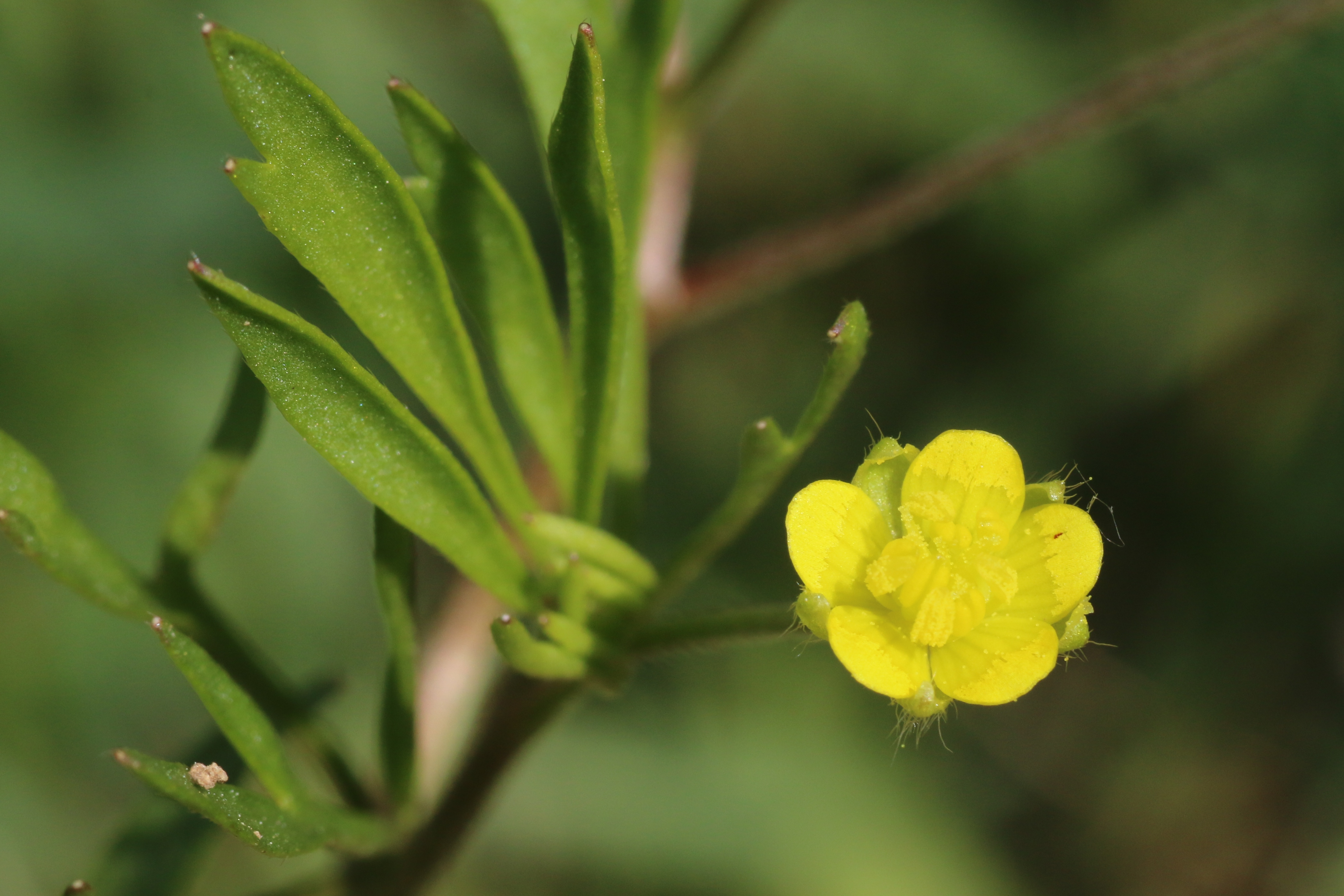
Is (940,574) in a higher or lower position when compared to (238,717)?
higher

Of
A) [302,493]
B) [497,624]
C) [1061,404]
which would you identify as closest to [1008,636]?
[497,624]

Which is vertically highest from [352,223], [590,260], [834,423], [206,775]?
[352,223]

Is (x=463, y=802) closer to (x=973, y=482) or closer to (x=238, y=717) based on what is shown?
(x=238, y=717)

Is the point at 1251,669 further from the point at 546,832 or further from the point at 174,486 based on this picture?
the point at 174,486

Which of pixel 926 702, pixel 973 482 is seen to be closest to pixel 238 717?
pixel 926 702

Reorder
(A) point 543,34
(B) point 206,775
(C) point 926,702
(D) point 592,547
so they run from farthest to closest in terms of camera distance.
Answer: (A) point 543,34 < (D) point 592,547 < (C) point 926,702 < (B) point 206,775
